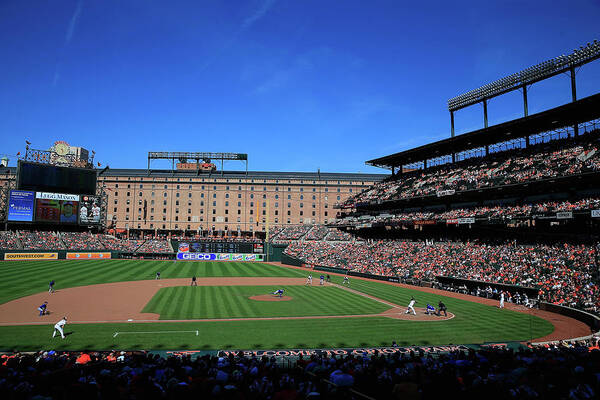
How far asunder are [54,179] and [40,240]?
11.7m

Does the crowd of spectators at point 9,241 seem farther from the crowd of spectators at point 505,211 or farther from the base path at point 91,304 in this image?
the crowd of spectators at point 505,211

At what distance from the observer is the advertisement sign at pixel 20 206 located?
220ft

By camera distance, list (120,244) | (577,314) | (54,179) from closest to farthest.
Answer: (577,314)
(54,179)
(120,244)

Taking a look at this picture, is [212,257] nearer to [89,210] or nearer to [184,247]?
[184,247]

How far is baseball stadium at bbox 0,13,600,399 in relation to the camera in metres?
8.98

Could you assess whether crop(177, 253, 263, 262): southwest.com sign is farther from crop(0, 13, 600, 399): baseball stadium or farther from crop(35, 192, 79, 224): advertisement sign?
crop(35, 192, 79, 224): advertisement sign

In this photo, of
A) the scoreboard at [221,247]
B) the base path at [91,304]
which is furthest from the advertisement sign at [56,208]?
the base path at [91,304]

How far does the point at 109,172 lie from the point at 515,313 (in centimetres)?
11338

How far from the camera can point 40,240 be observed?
6906 centimetres

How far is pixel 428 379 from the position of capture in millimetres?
7320

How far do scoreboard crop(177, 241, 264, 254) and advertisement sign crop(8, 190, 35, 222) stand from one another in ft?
92.7

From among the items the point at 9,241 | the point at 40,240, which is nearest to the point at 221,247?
the point at 40,240

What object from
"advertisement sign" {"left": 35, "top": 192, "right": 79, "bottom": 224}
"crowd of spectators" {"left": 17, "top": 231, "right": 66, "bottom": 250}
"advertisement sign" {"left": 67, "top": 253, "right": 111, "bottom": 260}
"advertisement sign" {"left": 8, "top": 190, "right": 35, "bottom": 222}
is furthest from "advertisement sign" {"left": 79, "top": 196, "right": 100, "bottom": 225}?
Answer: "advertisement sign" {"left": 8, "top": 190, "right": 35, "bottom": 222}

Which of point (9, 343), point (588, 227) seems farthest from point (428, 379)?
point (588, 227)
